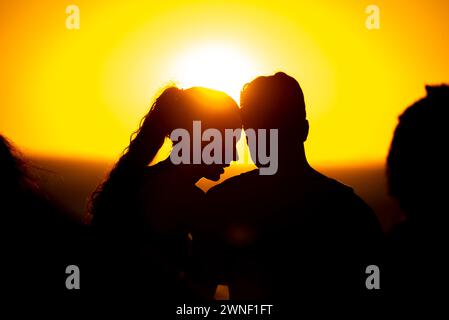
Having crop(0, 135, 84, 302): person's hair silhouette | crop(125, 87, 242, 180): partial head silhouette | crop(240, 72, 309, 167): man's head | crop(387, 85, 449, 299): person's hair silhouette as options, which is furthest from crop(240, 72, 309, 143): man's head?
crop(0, 135, 84, 302): person's hair silhouette

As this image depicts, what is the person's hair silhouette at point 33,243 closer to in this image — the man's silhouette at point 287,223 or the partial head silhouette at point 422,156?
the man's silhouette at point 287,223

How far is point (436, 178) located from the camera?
351 cm

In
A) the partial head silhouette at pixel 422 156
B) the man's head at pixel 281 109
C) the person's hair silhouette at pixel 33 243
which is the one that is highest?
the man's head at pixel 281 109

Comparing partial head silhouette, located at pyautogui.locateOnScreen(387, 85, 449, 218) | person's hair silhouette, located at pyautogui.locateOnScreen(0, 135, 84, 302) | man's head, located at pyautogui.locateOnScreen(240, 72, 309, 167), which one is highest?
man's head, located at pyautogui.locateOnScreen(240, 72, 309, 167)

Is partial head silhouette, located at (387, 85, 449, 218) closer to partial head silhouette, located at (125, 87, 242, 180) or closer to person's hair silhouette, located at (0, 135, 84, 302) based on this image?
partial head silhouette, located at (125, 87, 242, 180)

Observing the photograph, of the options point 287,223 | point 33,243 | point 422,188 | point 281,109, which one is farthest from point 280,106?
point 33,243

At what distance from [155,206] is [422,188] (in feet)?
7.08

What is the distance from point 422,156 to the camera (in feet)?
11.5

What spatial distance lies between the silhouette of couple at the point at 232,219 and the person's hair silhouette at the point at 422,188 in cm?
35

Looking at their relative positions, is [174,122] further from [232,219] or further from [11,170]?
[11,170]

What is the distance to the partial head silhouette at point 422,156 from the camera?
3.49 m

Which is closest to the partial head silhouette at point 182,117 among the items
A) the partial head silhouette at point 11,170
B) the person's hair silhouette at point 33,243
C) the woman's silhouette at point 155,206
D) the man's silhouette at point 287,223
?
the woman's silhouette at point 155,206

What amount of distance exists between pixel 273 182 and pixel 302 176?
21 cm

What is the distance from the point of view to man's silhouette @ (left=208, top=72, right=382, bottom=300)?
4.02 m
